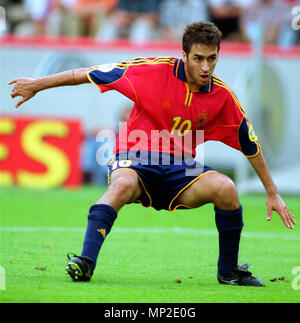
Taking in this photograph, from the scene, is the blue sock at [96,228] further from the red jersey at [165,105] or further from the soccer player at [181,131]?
the red jersey at [165,105]

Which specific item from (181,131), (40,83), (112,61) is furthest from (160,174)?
(112,61)

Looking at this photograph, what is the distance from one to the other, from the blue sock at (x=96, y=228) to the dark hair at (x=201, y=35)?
136 cm

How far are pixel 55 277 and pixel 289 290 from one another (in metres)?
1.69

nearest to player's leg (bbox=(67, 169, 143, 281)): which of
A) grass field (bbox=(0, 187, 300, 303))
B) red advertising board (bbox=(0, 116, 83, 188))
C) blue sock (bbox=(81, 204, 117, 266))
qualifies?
blue sock (bbox=(81, 204, 117, 266))

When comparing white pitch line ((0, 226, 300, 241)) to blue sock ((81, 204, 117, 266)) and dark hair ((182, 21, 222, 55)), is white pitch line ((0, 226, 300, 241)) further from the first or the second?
dark hair ((182, 21, 222, 55))

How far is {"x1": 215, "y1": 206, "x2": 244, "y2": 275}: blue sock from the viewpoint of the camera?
17.2 ft

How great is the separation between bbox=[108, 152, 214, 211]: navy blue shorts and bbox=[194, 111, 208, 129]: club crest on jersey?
31 centimetres

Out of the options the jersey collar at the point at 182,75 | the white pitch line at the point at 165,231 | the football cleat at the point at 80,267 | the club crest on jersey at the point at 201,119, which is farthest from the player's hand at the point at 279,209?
the white pitch line at the point at 165,231

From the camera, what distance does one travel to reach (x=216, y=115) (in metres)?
5.46

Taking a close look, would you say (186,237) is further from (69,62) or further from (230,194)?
(69,62)

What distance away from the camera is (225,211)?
5.22 metres

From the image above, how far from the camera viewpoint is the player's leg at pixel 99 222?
4.91m
